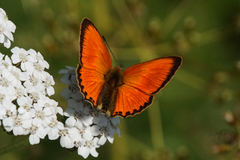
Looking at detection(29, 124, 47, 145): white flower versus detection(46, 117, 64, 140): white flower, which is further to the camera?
detection(46, 117, 64, 140): white flower

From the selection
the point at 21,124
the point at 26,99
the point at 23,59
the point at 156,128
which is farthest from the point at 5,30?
the point at 156,128

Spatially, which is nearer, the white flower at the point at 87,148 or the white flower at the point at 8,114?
the white flower at the point at 8,114

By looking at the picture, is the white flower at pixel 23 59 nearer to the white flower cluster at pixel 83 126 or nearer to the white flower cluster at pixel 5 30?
the white flower cluster at pixel 5 30

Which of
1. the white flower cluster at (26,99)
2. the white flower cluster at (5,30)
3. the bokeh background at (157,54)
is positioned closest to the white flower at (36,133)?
the white flower cluster at (26,99)

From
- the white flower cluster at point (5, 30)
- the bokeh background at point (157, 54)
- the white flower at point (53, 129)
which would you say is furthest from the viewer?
the bokeh background at point (157, 54)

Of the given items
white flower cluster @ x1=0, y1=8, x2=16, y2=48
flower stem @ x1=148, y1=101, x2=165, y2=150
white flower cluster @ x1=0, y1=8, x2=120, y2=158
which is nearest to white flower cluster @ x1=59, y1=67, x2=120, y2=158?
white flower cluster @ x1=0, y1=8, x2=120, y2=158

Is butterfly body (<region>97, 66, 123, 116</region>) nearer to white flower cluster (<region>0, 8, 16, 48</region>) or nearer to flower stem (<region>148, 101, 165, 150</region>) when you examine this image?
white flower cluster (<region>0, 8, 16, 48</region>)

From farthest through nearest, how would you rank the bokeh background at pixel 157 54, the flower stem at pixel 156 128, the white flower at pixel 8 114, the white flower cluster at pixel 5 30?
1. the flower stem at pixel 156 128
2. the bokeh background at pixel 157 54
3. the white flower cluster at pixel 5 30
4. the white flower at pixel 8 114

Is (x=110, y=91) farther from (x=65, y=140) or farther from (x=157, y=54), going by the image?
(x=157, y=54)
